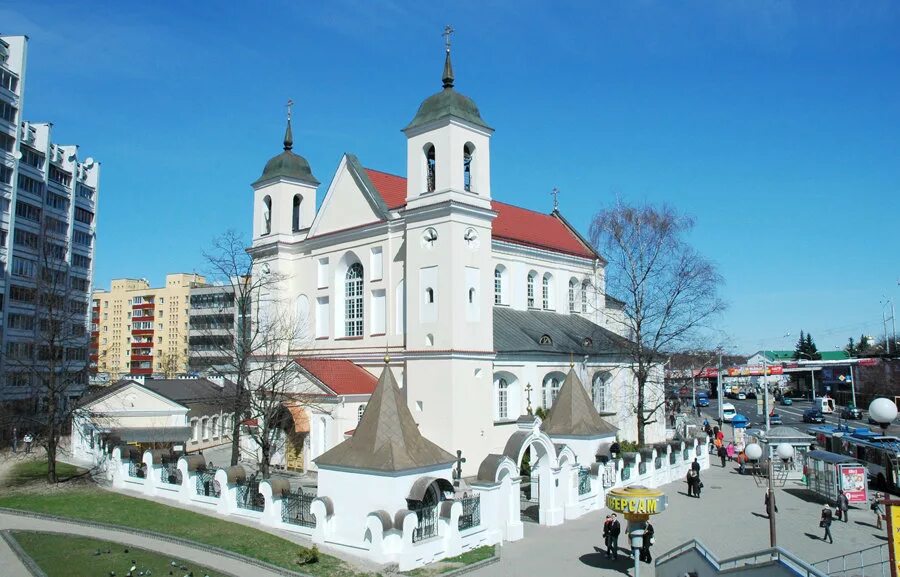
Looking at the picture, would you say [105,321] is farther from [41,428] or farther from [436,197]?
[436,197]

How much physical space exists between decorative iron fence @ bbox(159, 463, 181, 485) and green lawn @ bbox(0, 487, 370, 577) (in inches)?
43.6

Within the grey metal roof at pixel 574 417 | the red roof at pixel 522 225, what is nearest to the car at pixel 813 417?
the red roof at pixel 522 225

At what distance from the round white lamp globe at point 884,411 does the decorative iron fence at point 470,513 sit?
11897 mm

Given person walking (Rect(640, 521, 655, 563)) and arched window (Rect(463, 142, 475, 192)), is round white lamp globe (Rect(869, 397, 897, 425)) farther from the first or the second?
arched window (Rect(463, 142, 475, 192))

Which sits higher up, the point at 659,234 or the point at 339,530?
the point at 659,234

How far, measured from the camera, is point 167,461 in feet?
83.3

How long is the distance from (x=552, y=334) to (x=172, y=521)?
21789 mm

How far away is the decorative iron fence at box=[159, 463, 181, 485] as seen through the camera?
24312mm

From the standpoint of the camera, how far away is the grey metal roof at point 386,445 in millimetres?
18297

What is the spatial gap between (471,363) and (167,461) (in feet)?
38.0

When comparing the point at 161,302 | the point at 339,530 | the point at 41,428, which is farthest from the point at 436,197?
the point at 161,302

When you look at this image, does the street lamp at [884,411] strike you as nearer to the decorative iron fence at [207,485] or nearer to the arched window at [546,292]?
the decorative iron fence at [207,485]

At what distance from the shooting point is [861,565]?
1512cm

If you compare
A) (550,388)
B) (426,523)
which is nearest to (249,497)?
(426,523)
